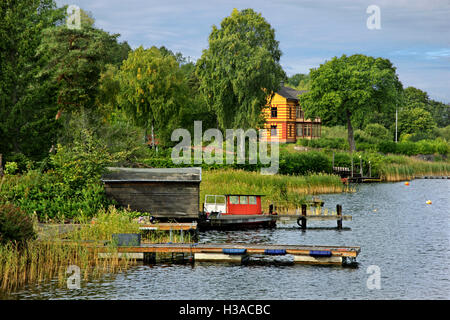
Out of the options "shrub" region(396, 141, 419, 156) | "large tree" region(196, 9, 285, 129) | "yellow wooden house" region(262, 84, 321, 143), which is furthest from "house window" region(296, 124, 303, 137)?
"large tree" region(196, 9, 285, 129)

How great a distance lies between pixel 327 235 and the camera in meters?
36.5

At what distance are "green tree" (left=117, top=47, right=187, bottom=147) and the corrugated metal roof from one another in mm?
35604

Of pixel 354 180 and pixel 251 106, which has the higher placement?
pixel 251 106

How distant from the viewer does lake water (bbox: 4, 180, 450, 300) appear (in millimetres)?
21859

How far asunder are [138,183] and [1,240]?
40.6 feet

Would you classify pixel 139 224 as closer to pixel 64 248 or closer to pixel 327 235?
pixel 64 248

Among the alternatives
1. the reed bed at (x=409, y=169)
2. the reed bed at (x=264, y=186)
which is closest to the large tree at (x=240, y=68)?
the reed bed at (x=264, y=186)

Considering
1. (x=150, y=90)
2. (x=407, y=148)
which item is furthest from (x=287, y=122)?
(x=150, y=90)

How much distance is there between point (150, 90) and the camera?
70.2 metres

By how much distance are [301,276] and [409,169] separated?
6375 centimetres

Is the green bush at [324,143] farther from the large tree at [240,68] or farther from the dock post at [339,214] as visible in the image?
the dock post at [339,214]

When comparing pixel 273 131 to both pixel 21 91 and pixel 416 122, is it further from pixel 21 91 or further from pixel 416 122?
pixel 21 91
